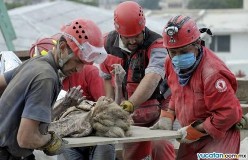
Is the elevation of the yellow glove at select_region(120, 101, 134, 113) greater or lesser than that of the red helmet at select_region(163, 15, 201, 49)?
lesser

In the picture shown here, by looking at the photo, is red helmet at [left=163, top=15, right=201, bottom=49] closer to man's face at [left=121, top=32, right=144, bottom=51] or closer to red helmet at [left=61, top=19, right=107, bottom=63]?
red helmet at [left=61, top=19, right=107, bottom=63]

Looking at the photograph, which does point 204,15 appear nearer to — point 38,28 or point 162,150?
point 38,28

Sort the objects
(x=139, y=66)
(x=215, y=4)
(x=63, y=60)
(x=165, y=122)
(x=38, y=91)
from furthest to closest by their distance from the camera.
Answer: (x=215, y=4) → (x=139, y=66) → (x=165, y=122) → (x=63, y=60) → (x=38, y=91)

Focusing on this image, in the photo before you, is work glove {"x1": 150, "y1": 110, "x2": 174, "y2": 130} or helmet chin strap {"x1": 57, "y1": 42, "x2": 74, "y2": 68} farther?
work glove {"x1": 150, "y1": 110, "x2": 174, "y2": 130}

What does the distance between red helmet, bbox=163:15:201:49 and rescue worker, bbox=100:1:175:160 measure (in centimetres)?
87

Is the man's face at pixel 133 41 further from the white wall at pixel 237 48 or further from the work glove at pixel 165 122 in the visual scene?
the white wall at pixel 237 48

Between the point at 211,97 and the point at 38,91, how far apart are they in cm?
143

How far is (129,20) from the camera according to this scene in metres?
6.17

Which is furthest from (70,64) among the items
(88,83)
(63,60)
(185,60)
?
(88,83)

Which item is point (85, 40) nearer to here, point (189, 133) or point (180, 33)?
point (180, 33)

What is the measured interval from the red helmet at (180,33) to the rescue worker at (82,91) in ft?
2.75

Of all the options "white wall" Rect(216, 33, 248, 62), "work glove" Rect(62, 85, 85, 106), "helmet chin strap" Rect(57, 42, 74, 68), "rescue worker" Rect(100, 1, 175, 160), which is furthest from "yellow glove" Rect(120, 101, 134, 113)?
"white wall" Rect(216, 33, 248, 62)

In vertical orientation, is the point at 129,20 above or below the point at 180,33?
below

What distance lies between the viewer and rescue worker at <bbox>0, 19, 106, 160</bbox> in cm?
434
